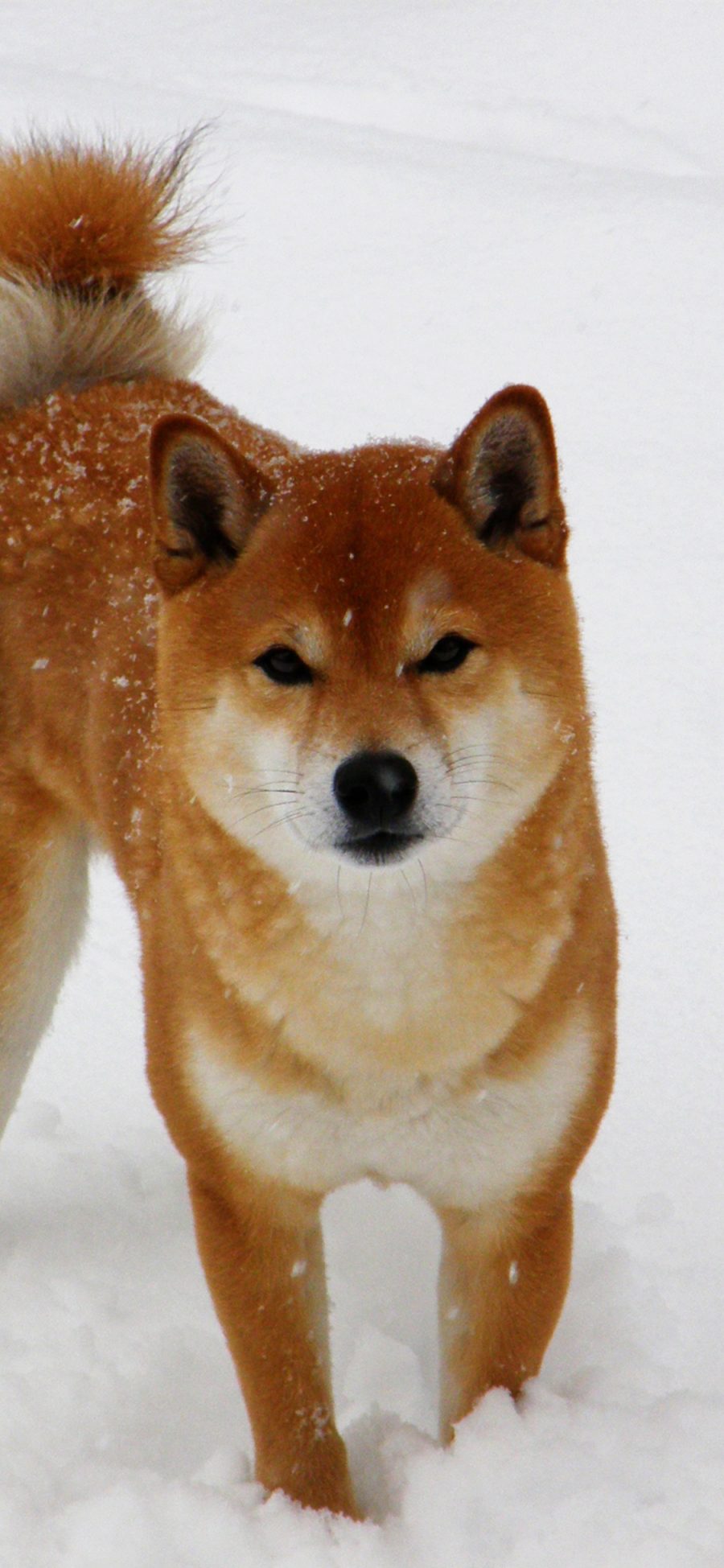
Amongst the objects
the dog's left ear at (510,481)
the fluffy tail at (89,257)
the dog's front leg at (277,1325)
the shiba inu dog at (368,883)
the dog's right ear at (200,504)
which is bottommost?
the dog's front leg at (277,1325)

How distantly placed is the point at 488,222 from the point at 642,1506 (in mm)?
6990

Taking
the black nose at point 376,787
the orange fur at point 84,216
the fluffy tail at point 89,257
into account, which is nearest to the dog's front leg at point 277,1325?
the black nose at point 376,787

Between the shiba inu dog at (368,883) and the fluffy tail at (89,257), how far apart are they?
0.87 meters

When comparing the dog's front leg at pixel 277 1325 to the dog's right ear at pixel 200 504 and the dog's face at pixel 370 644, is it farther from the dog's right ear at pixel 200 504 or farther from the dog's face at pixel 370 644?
the dog's right ear at pixel 200 504

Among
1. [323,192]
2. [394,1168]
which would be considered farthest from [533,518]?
[323,192]

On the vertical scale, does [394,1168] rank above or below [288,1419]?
above

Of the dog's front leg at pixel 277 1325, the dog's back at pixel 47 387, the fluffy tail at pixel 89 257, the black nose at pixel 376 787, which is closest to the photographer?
the black nose at pixel 376 787

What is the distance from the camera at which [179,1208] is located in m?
3.36

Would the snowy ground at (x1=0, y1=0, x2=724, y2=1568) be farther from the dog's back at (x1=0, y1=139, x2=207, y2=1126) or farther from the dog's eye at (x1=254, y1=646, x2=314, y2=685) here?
the dog's eye at (x1=254, y1=646, x2=314, y2=685)

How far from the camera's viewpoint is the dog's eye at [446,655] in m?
2.12

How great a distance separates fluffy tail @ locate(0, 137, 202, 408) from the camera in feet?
10.8

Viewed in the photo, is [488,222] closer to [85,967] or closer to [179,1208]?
[85,967]

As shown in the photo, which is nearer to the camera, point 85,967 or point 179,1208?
point 179,1208

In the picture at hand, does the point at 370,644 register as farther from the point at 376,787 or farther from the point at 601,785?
the point at 601,785
